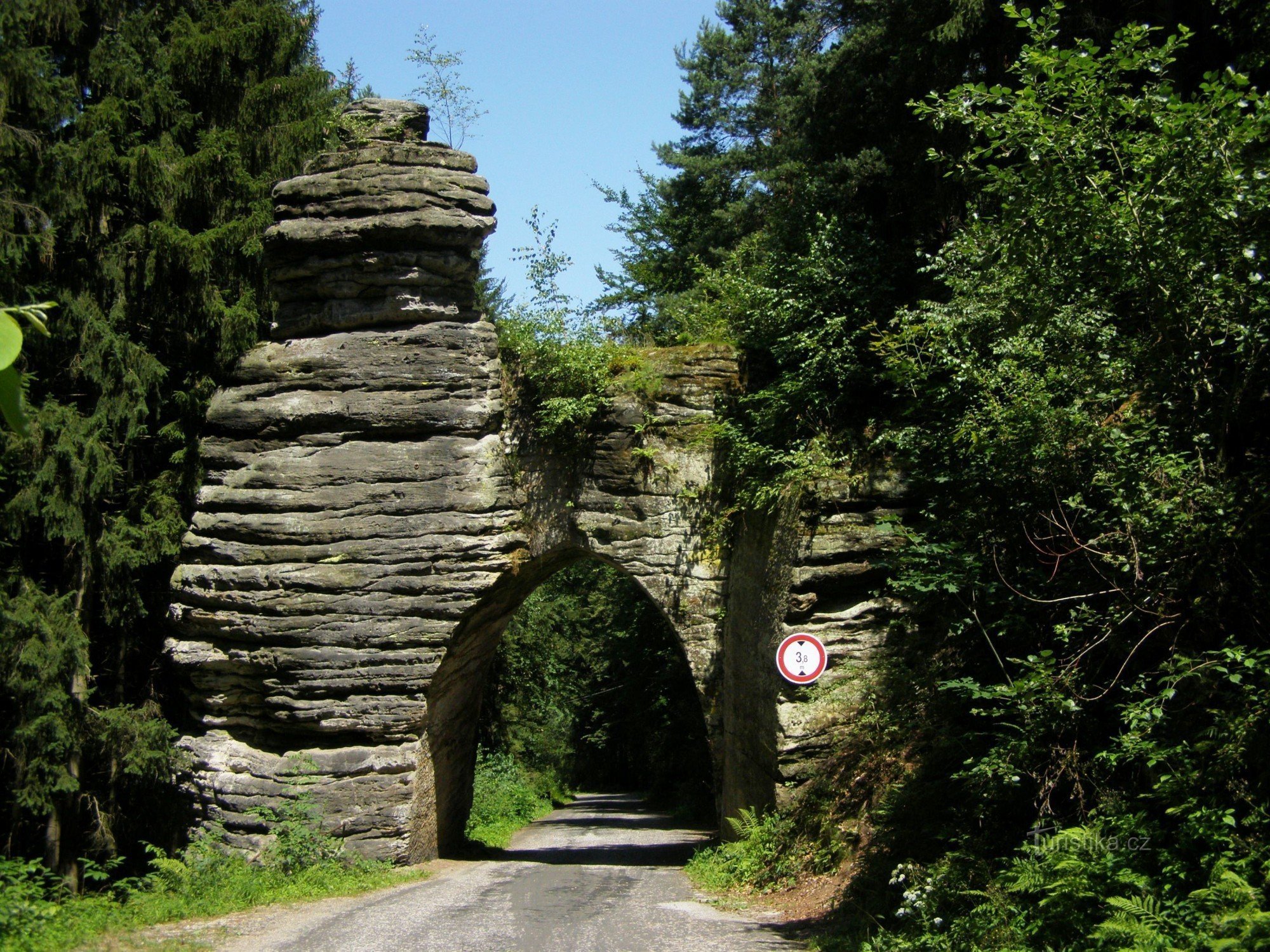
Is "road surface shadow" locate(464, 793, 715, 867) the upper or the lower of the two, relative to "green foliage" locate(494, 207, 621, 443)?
lower

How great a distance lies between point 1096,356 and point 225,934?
853 cm

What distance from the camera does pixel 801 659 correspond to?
9820mm

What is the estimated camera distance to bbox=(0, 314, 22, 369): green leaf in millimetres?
1276

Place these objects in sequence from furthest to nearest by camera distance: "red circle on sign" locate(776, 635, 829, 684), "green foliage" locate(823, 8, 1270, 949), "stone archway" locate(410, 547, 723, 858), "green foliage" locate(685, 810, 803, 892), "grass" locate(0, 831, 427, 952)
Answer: "stone archway" locate(410, 547, 723, 858) < "green foliage" locate(685, 810, 803, 892) < "red circle on sign" locate(776, 635, 829, 684) < "grass" locate(0, 831, 427, 952) < "green foliage" locate(823, 8, 1270, 949)

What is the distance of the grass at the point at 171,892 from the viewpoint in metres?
8.10

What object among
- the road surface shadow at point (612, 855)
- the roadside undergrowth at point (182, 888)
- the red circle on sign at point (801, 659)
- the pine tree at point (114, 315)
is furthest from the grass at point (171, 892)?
the red circle on sign at point (801, 659)

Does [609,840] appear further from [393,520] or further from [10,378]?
[10,378]

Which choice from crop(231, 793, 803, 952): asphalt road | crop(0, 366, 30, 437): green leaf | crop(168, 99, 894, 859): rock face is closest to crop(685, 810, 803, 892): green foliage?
crop(231, 793, 803, 952): asphalt road

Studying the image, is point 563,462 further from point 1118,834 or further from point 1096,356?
point 1118,834

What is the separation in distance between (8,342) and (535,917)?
8819 millimetres

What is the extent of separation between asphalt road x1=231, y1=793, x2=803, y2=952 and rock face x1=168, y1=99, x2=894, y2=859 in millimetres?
1607

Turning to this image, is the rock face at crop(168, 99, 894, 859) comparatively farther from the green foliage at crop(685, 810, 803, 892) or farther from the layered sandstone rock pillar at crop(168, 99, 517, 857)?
the green foliage at crop(685, 810, 803, 892)

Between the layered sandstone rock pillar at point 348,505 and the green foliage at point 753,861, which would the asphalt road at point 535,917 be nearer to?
the green foliage at point 753,861

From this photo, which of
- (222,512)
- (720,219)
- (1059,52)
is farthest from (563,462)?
(720,219)
